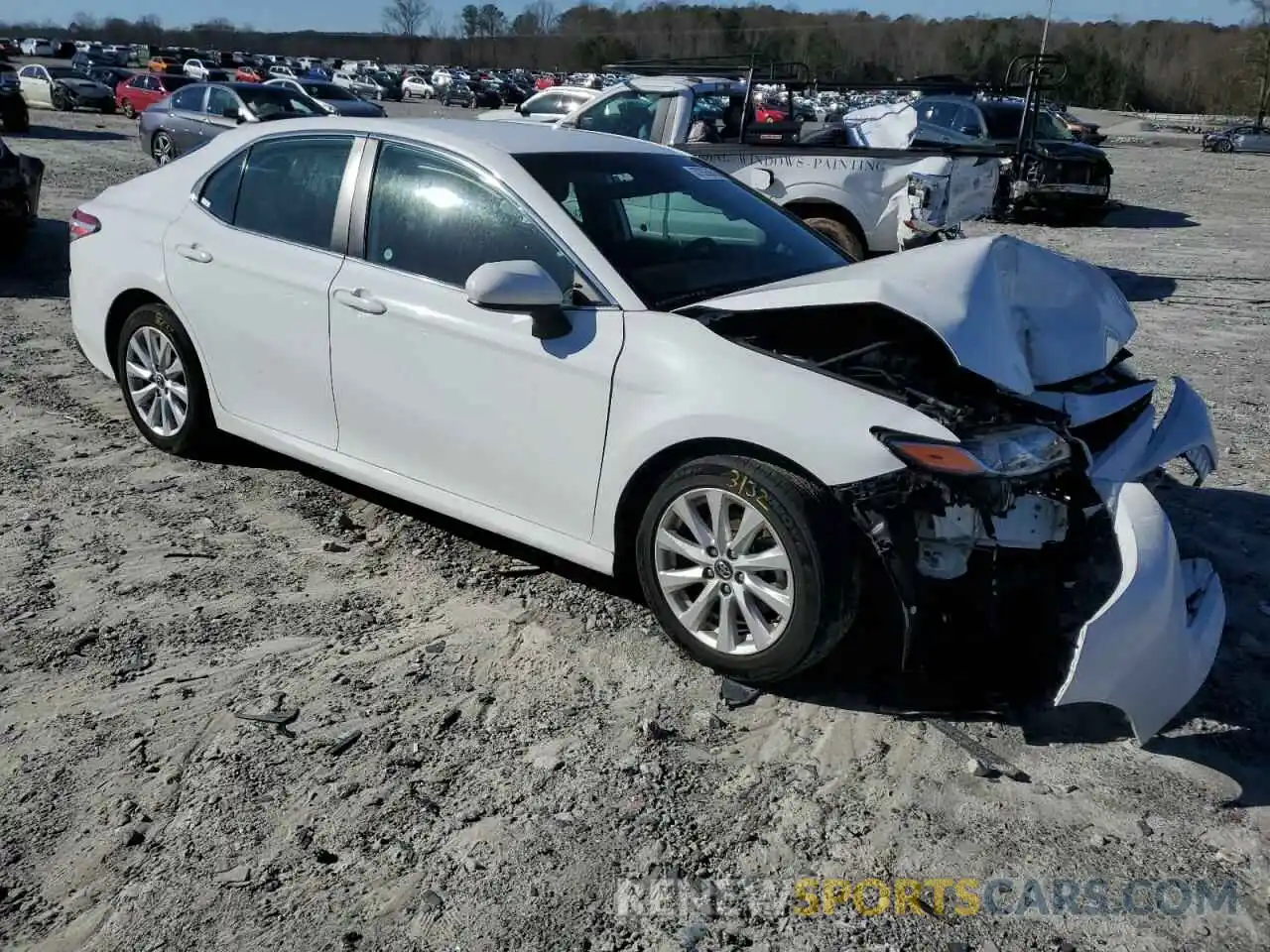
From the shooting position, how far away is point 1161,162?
31016mm

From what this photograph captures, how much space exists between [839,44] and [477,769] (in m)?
106

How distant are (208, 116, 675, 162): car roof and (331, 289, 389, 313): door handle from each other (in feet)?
2.13

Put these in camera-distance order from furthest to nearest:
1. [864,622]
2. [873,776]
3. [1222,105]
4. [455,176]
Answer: [1222,105] → [455,176] → [864,622] → [873,776]

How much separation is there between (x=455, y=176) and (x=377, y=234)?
396mm

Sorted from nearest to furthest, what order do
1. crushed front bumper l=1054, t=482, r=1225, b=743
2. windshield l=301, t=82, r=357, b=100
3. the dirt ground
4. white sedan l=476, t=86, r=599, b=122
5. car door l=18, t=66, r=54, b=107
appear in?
the dirt ground
crushed front bumper l=1054, t=482, r=1225, b=743
white sedan l=476, t=86, r=599, b=122
windshield l=301, t=82, r=357, b=100
car door l=18, t=66, r=54, b=107

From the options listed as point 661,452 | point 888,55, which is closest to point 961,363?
point 661,452

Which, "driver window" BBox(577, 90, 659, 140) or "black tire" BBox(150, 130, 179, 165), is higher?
"driver window" BBox(577, 90, 659, 140)

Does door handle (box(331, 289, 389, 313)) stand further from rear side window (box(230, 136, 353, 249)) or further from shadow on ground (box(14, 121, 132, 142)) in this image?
shadow on ground (box(14, 121, 132, 142))

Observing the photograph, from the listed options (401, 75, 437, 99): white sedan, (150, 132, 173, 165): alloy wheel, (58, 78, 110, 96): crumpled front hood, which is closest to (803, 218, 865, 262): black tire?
(150, 132, 173, 165): alloy wheel

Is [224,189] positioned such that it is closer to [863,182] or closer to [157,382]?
[157,382]

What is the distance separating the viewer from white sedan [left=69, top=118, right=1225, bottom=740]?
A: 3.24 meters

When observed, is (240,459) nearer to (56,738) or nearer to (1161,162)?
(56,738)

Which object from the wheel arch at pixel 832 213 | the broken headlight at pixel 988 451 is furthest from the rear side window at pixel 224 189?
the wheel arch at pixel 832 213

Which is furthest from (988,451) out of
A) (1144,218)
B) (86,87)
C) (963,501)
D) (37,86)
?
(37,86)
